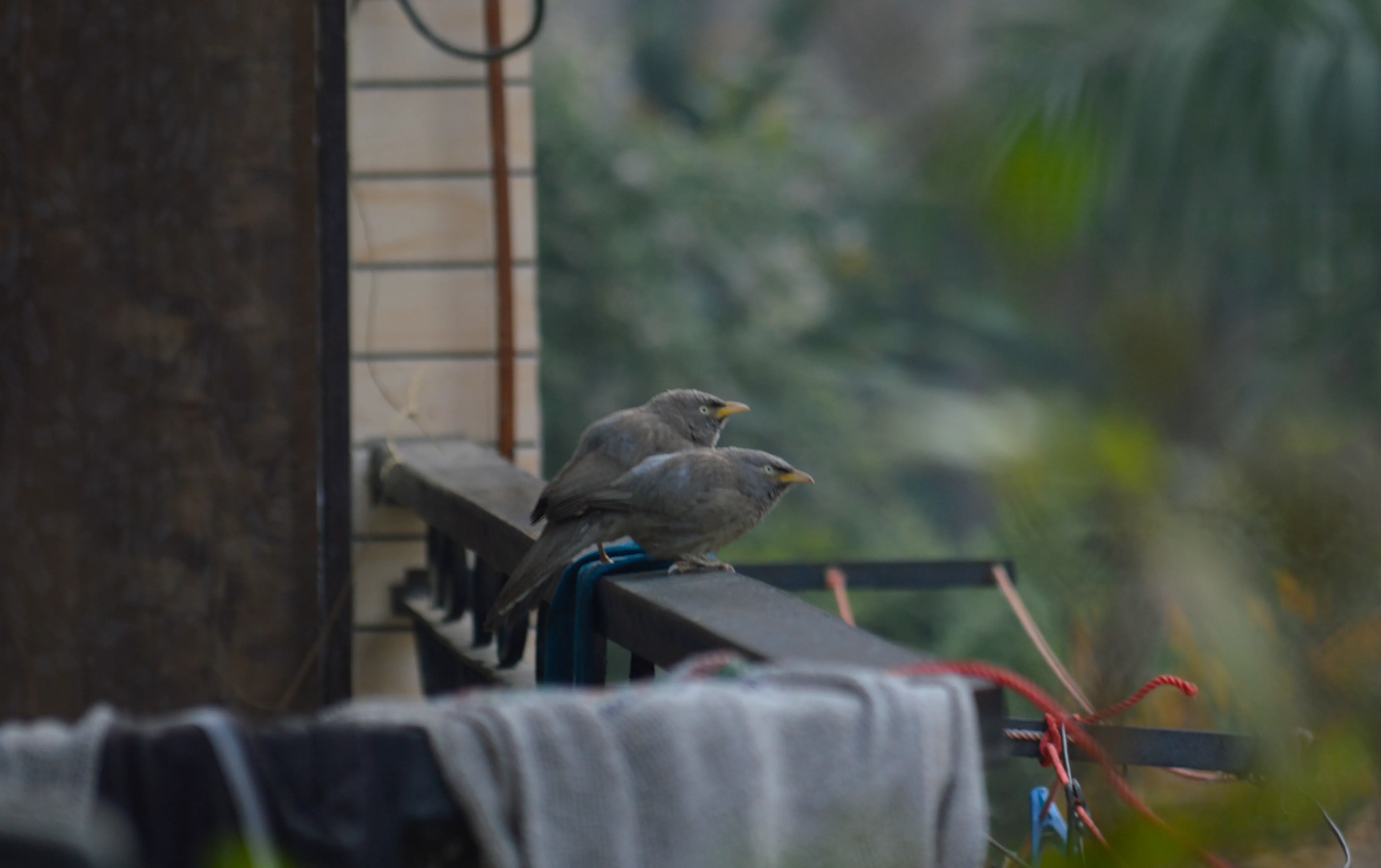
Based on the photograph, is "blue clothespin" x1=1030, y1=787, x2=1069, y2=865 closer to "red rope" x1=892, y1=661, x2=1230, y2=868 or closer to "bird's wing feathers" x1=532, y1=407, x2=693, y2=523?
"red rope" x1=892, y1=661, x2=1230, y2=868

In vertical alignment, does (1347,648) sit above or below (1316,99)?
below

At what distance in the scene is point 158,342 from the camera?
8.25 feet

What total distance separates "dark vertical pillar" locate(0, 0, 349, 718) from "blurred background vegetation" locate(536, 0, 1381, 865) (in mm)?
1212

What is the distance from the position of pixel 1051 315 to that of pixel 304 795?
14.0 metres

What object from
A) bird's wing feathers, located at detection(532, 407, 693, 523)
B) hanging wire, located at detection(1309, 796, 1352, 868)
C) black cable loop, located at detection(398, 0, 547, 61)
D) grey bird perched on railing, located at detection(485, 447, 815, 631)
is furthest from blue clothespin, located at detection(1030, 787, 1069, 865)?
black cable loop, located at detection(398, 0, 547, 61)

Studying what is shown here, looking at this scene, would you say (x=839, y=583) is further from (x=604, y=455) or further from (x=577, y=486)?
(x=577, y=486)

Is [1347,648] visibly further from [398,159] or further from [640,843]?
[398,159]

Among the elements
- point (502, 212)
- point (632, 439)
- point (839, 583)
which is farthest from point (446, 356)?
point (839, 583)

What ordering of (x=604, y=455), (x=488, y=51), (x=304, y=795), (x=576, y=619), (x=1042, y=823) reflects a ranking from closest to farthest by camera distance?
(x=304, y=795)
(x=1042, y=823)
(x=576, y=619)
(x=604, y=455)
(x=488, y=51)

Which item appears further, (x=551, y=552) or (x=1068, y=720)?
(x=551, y=552)

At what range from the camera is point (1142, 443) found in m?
1.50

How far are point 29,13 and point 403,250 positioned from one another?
0.85 m

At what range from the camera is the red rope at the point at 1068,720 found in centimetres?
62

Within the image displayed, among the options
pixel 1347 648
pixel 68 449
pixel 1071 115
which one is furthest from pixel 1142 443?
pixel 1071 115
